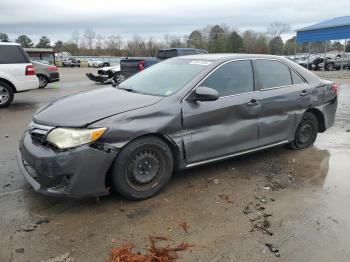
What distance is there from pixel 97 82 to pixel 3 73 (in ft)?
31.3

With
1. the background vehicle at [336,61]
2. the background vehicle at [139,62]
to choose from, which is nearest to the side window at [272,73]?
the background vehicle at [139,62]

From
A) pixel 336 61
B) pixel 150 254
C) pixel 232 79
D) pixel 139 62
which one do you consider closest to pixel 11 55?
pixel 139 62

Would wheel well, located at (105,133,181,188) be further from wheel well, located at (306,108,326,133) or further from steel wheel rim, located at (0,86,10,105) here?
steel wheel rim, located at (0,86,10,105)

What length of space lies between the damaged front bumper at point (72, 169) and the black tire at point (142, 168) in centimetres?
14

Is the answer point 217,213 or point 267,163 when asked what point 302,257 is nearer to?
point 217,213

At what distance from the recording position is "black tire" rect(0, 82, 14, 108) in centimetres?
1109

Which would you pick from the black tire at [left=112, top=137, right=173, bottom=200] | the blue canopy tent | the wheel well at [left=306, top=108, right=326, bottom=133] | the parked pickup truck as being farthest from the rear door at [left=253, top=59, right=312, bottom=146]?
the blue canopy tent

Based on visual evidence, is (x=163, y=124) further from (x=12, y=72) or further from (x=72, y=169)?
(x=12, y=72)

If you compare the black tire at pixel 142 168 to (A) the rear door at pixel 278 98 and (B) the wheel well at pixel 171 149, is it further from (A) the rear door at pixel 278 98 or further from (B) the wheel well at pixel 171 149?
(A) the rear door at pixel 278 98

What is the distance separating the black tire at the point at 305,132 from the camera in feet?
19.7

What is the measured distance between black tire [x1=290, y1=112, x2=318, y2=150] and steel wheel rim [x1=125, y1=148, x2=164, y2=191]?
2.76m

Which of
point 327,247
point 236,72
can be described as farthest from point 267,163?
point 327,247

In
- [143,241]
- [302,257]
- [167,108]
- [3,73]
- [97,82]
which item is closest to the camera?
[302,257]

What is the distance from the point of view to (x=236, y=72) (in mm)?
5047
